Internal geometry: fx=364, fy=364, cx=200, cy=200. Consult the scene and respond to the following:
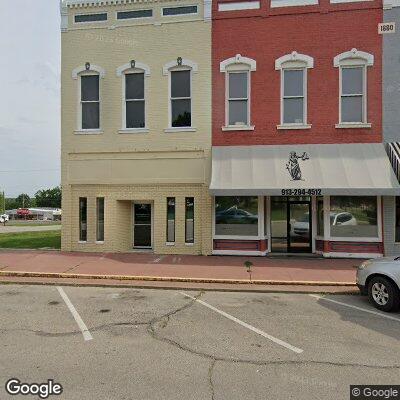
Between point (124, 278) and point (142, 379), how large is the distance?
19.8 ft

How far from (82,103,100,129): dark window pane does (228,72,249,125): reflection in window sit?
5413 millimetres

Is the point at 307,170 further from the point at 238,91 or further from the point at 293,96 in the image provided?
the point at 238,91

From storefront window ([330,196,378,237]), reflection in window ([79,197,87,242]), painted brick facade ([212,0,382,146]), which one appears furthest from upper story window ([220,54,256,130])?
reflection in window ([79,197,87,242])

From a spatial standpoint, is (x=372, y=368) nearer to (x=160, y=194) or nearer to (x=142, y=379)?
(x=142, y=379)

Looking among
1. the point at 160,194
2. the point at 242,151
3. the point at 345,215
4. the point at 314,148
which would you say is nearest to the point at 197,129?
the point at 242,151

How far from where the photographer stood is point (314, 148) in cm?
1341

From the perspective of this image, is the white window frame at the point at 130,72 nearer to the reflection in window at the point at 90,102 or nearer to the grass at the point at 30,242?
the reflection in window at the point at 90,102

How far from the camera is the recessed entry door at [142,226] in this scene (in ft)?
50.2

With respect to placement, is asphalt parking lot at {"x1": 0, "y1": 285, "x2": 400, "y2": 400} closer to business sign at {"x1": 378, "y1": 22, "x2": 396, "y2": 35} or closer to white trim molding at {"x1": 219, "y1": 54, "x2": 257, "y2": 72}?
white trim molding at {"x1": 219, "y1": 54, "x2": 257, "y2": 72}

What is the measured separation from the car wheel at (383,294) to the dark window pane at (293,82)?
26.8 ft

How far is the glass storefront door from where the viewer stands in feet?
46.8

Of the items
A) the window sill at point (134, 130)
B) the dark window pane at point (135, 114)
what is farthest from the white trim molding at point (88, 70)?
the window sill at point (134, 130)

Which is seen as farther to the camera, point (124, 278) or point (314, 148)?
point (314, 148)

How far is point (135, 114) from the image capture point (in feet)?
48.0
